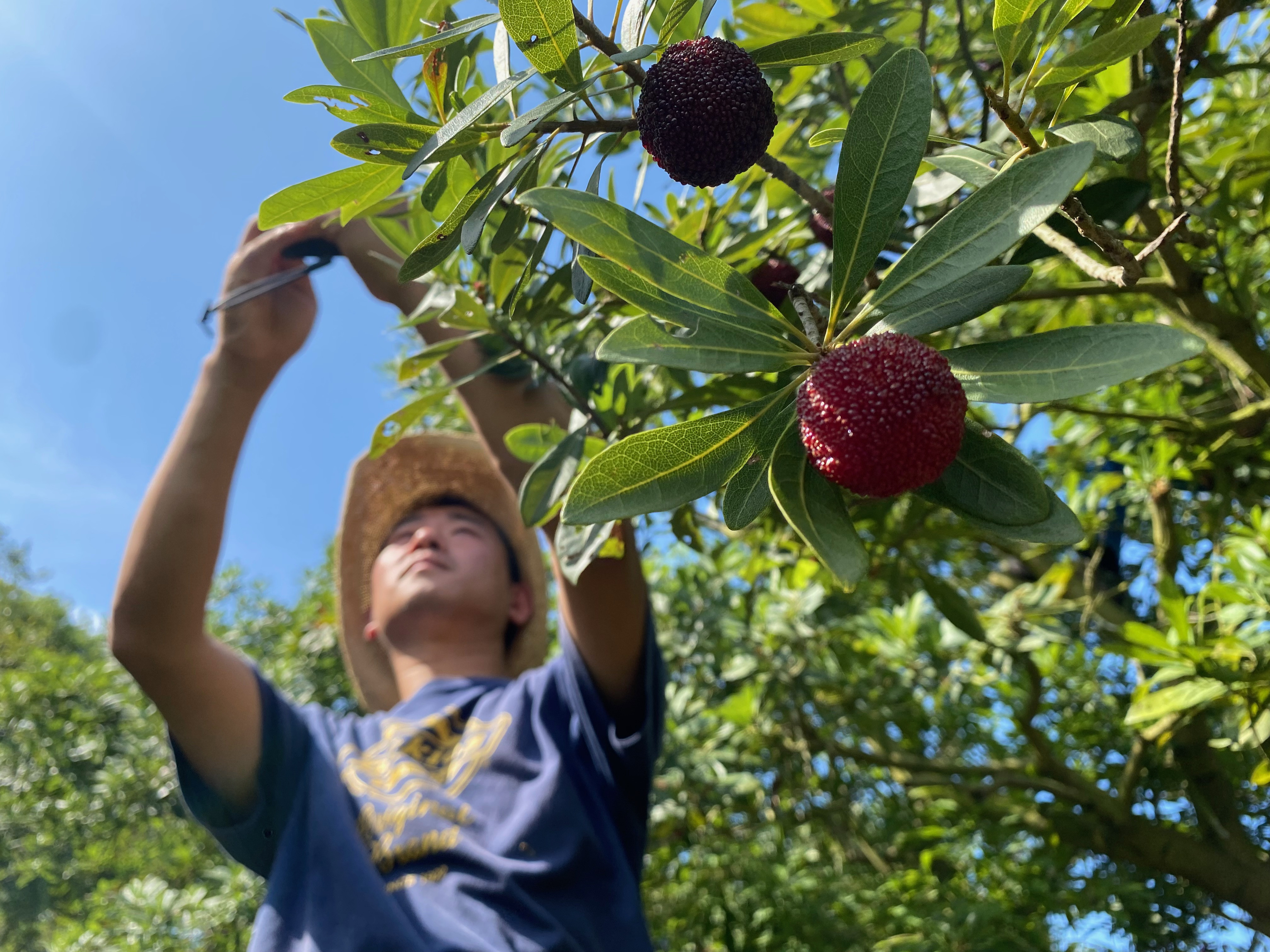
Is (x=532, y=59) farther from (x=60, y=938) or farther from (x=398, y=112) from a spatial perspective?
(x=60, y=938)

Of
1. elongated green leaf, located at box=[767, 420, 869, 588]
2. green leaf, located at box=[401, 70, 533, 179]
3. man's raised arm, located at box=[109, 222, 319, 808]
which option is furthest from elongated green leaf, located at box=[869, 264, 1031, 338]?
man's raised arm, located at box=[109, 222, 319, 808]

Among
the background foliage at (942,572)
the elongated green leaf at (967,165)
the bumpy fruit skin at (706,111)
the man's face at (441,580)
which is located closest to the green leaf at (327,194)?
the background foliage at (942,572)

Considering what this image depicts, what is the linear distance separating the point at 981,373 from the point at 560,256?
615 millimetres

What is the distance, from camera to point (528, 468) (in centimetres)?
194

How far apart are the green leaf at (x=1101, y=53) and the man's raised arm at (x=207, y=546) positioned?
1409 millimetres

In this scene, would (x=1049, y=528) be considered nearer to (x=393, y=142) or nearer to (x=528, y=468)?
(x=393, y=142)

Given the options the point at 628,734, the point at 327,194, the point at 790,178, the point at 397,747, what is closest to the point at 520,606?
the point at 397,747

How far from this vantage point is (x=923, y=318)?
649 mm

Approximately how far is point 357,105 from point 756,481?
1.54 feet

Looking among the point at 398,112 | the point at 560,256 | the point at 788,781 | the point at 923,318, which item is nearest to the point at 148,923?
the point at 788,781

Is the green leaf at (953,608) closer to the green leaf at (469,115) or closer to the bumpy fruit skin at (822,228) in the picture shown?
the bumpy fruit skin at (822,228)

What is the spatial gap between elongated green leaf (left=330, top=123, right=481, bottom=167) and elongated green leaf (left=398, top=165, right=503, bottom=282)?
0.03 meters

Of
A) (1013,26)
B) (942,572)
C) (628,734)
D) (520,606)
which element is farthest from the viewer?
(942,572)

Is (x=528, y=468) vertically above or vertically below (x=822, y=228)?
above
